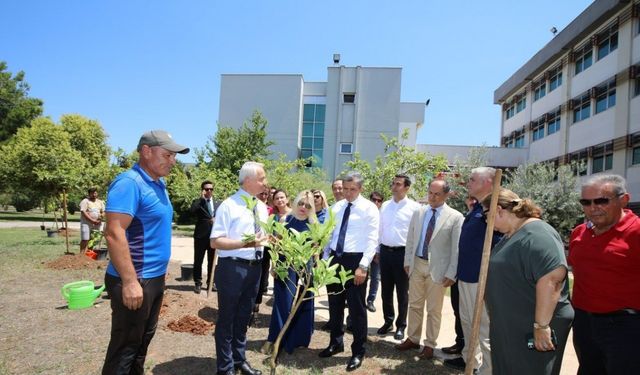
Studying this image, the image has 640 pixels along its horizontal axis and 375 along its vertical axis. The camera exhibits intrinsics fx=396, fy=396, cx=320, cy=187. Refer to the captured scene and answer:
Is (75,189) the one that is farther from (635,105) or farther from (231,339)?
(635,105)

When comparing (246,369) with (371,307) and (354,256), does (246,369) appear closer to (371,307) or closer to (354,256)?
(354,256)

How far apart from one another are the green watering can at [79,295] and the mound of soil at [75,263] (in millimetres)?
3995

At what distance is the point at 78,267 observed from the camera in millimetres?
10016

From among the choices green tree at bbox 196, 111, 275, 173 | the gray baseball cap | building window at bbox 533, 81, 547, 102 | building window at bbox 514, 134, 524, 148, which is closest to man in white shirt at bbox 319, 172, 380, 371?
the gray baseball cap

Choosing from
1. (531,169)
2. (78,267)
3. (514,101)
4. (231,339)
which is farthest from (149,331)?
(514,101)

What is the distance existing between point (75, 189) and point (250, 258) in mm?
15720

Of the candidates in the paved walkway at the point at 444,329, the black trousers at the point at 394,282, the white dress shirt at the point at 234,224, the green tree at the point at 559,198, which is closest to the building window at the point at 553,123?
the green tree at the point at 559,198

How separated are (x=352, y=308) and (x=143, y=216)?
8.69 feet

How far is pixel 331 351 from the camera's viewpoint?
4.85m

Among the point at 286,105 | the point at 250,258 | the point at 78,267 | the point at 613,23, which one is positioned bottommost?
the point at 78,267

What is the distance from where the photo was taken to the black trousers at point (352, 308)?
4.62 meters

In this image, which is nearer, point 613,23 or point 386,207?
point 386,207

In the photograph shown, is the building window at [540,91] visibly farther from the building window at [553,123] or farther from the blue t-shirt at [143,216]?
the blue t-shirt at [143,216]

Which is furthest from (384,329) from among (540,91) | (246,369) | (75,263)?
(540,91)
